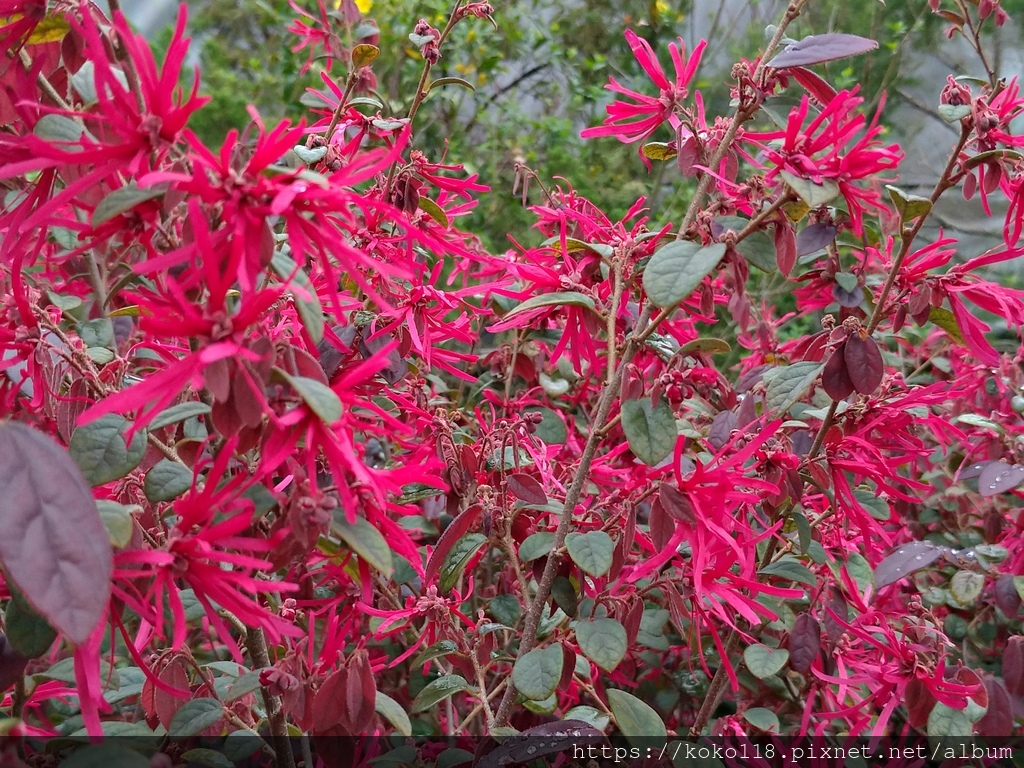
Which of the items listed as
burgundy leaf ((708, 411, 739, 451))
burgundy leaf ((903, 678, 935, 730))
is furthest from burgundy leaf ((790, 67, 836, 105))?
burgundy leaf ((903, 678, 935, 730))

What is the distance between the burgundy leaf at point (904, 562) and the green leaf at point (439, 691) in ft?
1.50

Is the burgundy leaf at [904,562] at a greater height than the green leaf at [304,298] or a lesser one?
lesser

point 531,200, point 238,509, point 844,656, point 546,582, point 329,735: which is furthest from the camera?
point 531,200

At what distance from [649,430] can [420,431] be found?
41cm

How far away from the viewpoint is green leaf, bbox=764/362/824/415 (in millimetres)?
751

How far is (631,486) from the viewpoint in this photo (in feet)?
2.33

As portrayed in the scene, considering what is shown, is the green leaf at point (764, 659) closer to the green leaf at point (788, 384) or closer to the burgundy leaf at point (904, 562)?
the burgundy leaf at point (904, 562)

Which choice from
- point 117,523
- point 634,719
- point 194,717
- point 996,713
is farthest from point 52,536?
point 996,713

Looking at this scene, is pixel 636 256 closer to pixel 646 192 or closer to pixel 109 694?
pixel 109 694

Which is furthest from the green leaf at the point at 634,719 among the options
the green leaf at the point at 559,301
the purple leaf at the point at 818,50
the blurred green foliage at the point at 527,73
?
the blurred green foliage at the point at 527,73

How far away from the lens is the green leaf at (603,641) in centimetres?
Result: 64

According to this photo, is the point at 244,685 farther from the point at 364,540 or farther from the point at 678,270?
the point at 678,270

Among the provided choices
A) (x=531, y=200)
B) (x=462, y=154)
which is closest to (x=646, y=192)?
(x=531, y=200)

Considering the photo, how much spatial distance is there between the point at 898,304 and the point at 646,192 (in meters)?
1.67
